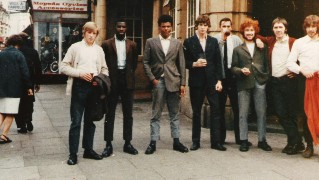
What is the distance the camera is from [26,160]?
628 cm

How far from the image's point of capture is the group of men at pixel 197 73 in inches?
244

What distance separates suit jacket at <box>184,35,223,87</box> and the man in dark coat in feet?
12.1

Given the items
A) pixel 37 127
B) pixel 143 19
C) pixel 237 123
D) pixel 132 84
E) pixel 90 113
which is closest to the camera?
pixel 90 113

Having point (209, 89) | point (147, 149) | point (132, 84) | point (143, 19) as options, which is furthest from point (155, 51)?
point (143, 19)

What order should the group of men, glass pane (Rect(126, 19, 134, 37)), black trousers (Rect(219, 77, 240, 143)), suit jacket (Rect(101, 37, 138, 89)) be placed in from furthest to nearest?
glass pane (Rect(126, 19, 134, 37))
black trousers (Rect(219, 77, 240, 143))
suit jacket (Rect(101, 37, 138, 89))
the group of men

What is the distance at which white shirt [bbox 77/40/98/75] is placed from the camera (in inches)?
240

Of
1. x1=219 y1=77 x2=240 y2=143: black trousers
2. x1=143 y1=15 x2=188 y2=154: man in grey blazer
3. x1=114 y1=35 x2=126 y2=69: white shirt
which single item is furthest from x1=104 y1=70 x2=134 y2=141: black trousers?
x1=219 y1=77 x2=240 y2=143: black trousers

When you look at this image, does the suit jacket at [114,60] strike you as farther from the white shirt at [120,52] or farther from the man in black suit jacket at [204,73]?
the man in black suit jacket at [204,73]

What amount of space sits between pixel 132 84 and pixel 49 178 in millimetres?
2052

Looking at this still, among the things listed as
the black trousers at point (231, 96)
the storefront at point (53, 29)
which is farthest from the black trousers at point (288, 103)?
the storefront at point (53, 29)

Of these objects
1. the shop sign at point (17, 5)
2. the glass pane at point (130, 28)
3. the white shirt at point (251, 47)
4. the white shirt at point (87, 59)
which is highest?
the shop sign at point (17, 5)

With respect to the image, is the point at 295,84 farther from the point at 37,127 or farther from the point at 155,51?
the point at 37,127

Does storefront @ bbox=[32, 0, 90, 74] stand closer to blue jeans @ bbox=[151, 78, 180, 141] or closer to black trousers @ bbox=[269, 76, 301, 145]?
blue jeans @ bbox=[151, 78, 180, 141]

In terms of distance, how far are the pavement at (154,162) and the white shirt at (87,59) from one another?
137 cm
